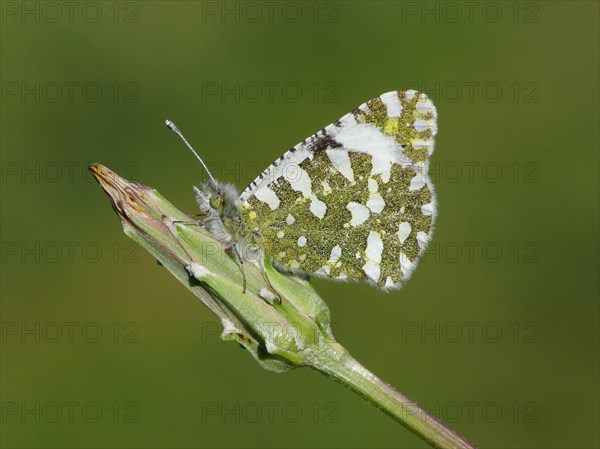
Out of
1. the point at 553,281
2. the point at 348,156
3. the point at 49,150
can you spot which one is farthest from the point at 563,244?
the point at 49,150

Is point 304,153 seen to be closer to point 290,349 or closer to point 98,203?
point 290,349

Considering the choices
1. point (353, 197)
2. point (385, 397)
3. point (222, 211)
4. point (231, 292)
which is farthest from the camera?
point (353, 197)

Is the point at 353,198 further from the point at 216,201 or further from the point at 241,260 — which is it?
the point at 241,260

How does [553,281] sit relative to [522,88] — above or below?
below

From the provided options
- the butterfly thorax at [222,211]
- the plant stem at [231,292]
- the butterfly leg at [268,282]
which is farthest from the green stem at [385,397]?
the butterfly thorax at [222,211]

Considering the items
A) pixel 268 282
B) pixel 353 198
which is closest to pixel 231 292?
pixel 268 282

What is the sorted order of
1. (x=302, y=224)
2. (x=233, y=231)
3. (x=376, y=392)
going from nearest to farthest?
(x=376, y=392) → (x=233, y=231) → (x=302, y=224)

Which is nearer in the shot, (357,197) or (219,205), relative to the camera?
(219,205)
